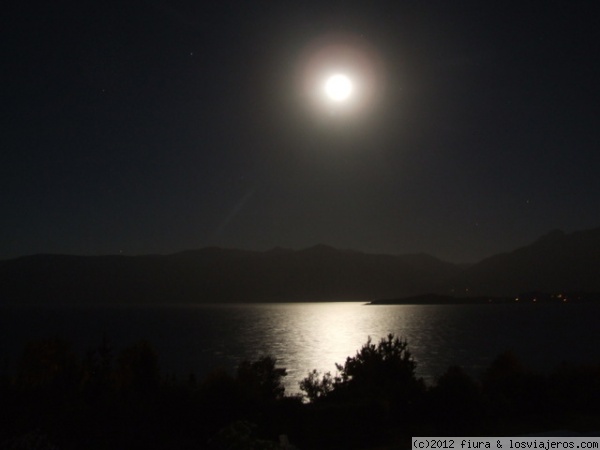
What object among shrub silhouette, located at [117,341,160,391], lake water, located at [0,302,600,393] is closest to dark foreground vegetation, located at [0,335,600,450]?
shrub silhouette, located at [117,341,160,391]

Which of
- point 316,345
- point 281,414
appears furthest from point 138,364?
point 316,345

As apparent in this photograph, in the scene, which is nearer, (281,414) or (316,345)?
(281,414)

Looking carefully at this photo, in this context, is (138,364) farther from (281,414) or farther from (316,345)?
(316,345)

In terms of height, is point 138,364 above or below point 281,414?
below

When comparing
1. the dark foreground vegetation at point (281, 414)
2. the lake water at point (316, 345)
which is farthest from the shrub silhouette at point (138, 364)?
the dark foreground vegetation at point (281, 414)

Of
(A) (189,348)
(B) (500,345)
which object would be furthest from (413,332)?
(A) (189,348)

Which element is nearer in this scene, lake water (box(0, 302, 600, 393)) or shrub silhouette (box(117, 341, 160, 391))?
shrub silhouette (box(117, 341, 160, 391))

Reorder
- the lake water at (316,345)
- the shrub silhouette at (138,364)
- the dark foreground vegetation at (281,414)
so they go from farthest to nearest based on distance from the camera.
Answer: the lake water at (316,345), the shrub silhouette at (138,364), the dark foreground vegetation at (281,414)

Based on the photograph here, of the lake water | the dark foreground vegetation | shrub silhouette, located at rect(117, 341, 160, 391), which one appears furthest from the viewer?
the lake water

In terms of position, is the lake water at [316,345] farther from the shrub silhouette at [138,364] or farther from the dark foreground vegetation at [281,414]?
the dark foreground vegetation at [281,414]

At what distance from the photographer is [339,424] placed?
38.8ft

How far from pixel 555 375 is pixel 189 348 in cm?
10254

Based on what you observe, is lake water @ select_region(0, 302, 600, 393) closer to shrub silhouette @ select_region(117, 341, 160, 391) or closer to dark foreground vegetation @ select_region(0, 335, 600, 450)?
shrub silhouette @ select_region(117, 341, 160, 391)

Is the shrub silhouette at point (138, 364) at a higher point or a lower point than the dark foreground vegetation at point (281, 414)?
lower
